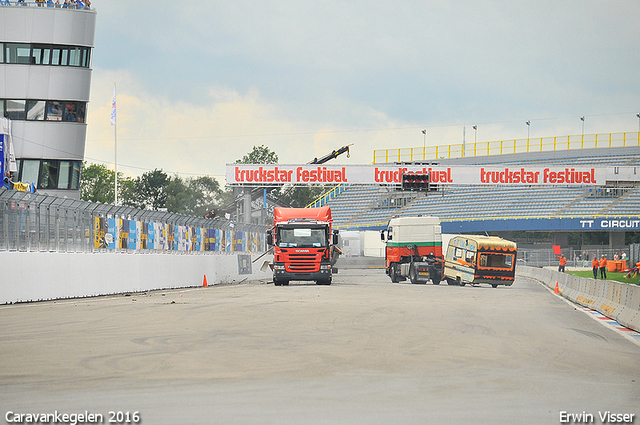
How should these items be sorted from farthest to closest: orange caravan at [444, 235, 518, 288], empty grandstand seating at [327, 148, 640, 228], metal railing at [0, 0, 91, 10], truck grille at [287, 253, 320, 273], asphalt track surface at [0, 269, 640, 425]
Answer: empty grandstand seating at [327, 148, 640, 228]
metal railing at [0, 0, 91, 10]
orange caravan at [444, 235, 518, 288]
truck grille at [287, 253, 320, 273]
asphalt track surface at [0, 269, 640, 425]

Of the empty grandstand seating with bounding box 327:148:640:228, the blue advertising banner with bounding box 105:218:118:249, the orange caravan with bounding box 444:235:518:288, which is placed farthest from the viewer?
the empty grandstand seating with bounding box 327:148:640:228

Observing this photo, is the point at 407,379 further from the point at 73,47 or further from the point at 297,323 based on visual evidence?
the point at 73,47

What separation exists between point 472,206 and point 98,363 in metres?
75.4

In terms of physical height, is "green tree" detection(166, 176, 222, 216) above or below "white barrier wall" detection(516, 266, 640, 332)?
above

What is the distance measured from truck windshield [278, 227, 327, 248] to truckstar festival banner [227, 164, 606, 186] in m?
21.6

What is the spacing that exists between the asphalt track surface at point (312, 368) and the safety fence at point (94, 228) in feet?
14.0

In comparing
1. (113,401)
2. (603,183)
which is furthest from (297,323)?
(603,183)

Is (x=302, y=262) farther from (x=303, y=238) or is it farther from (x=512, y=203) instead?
(x=512, y=203)

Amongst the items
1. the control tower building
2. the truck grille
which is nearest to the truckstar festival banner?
the control tower building

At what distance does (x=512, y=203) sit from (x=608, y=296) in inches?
2425

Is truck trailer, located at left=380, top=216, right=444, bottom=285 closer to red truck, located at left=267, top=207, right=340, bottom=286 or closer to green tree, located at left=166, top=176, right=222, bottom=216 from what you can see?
red truck, located at left=267, top=207, right=340, bottom=286

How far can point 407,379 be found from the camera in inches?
336

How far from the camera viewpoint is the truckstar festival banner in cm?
5647

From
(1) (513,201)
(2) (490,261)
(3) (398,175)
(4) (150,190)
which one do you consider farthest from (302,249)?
(4) (150,190)
